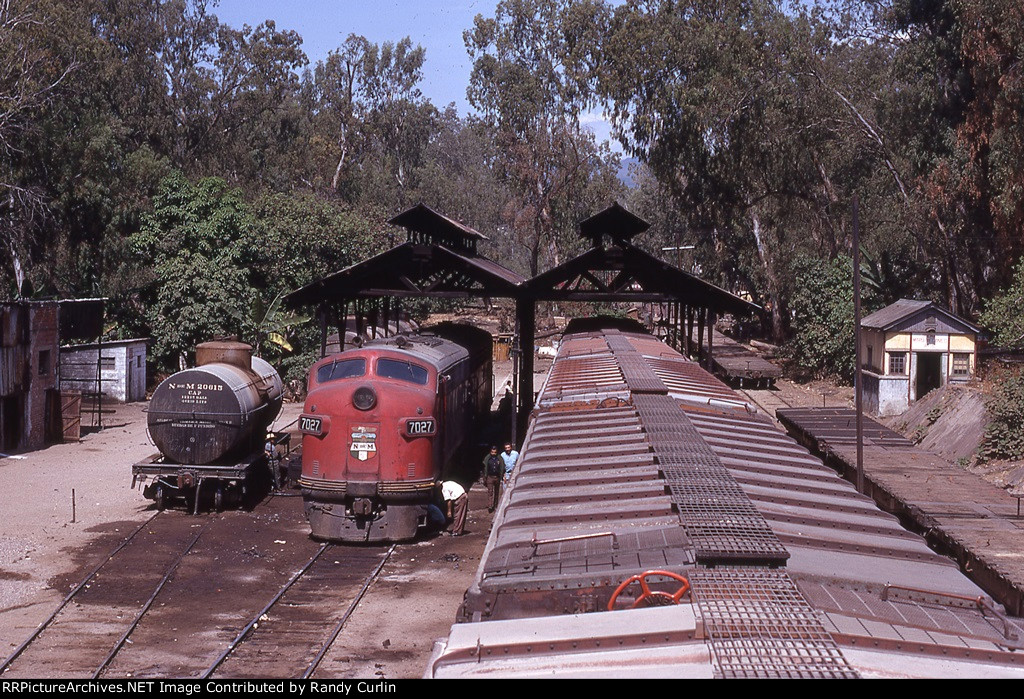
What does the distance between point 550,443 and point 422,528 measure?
296 inches

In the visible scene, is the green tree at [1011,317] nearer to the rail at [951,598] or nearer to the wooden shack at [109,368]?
the rail at [951,598]

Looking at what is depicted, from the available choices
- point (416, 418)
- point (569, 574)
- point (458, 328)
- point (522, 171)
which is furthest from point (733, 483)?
point (522, 171)

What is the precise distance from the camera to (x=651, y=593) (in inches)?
222

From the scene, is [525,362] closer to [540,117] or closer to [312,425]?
[312,425]

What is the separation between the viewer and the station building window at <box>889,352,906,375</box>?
33625 millimetres

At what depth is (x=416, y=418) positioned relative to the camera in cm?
1717

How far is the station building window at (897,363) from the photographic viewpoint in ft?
110

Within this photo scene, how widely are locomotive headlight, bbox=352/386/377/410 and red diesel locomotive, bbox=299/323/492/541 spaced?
2cm

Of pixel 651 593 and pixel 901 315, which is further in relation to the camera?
pixel 901 315

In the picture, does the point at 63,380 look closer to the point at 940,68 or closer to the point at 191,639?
the point at 191,639

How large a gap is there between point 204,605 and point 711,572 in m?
10.4

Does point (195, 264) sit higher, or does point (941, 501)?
point (195, 264)

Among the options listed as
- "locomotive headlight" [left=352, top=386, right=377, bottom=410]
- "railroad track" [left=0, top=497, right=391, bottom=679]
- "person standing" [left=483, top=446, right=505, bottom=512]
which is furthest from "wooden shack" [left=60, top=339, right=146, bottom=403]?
"locomotive headlight" [left=352, top=386, right=377, bottom=410]

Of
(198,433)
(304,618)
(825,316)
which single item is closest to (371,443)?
(304,618)
